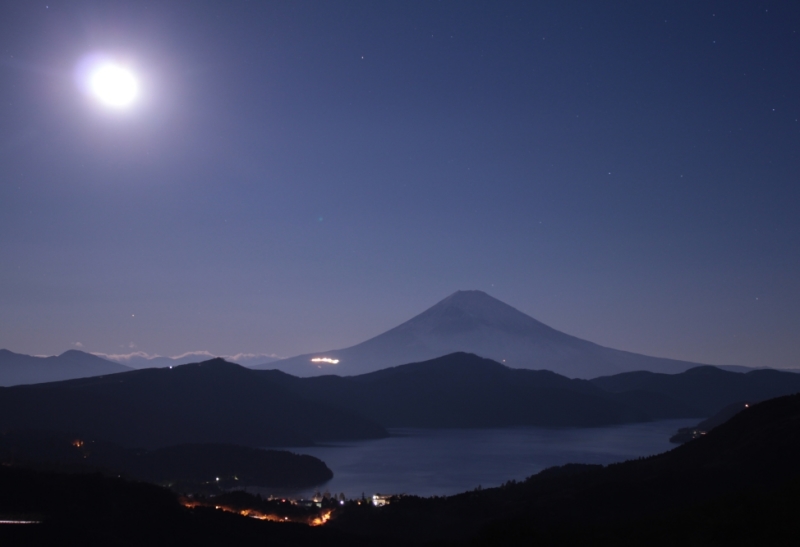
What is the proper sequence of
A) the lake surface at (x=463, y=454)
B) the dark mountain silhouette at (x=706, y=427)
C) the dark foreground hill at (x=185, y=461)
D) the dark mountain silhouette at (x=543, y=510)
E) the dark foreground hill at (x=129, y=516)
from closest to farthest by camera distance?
the dark mountain silhouette at (x=543, y=510)
the dark foreground hill at (x=129, y=516)
the dark foreground hill at (x=185, y=461)
the lake surface at (x=463, y=454)
the dark mountain silhouette at (x=706, y=427)

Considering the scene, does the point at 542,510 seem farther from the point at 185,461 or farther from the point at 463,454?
the point at 463,454

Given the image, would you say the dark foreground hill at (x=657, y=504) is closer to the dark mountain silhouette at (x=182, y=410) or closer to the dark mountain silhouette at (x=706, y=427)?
the dark mountain silhouette at (x=182, y=410)

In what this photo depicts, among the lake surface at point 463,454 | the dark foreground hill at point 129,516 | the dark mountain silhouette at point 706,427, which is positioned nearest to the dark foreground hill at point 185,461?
the lake surface at point 463,454

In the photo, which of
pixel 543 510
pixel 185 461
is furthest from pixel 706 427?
pixel 543 510

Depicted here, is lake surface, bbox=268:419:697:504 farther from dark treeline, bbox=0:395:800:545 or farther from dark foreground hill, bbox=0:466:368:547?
dark foreground hill, bbox=0:466:368:547

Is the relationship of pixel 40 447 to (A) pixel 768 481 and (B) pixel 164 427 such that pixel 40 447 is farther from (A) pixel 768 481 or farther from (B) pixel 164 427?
(A) pixel 768 481

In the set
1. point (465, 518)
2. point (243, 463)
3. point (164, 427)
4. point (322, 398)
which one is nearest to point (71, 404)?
point (164, 427)
